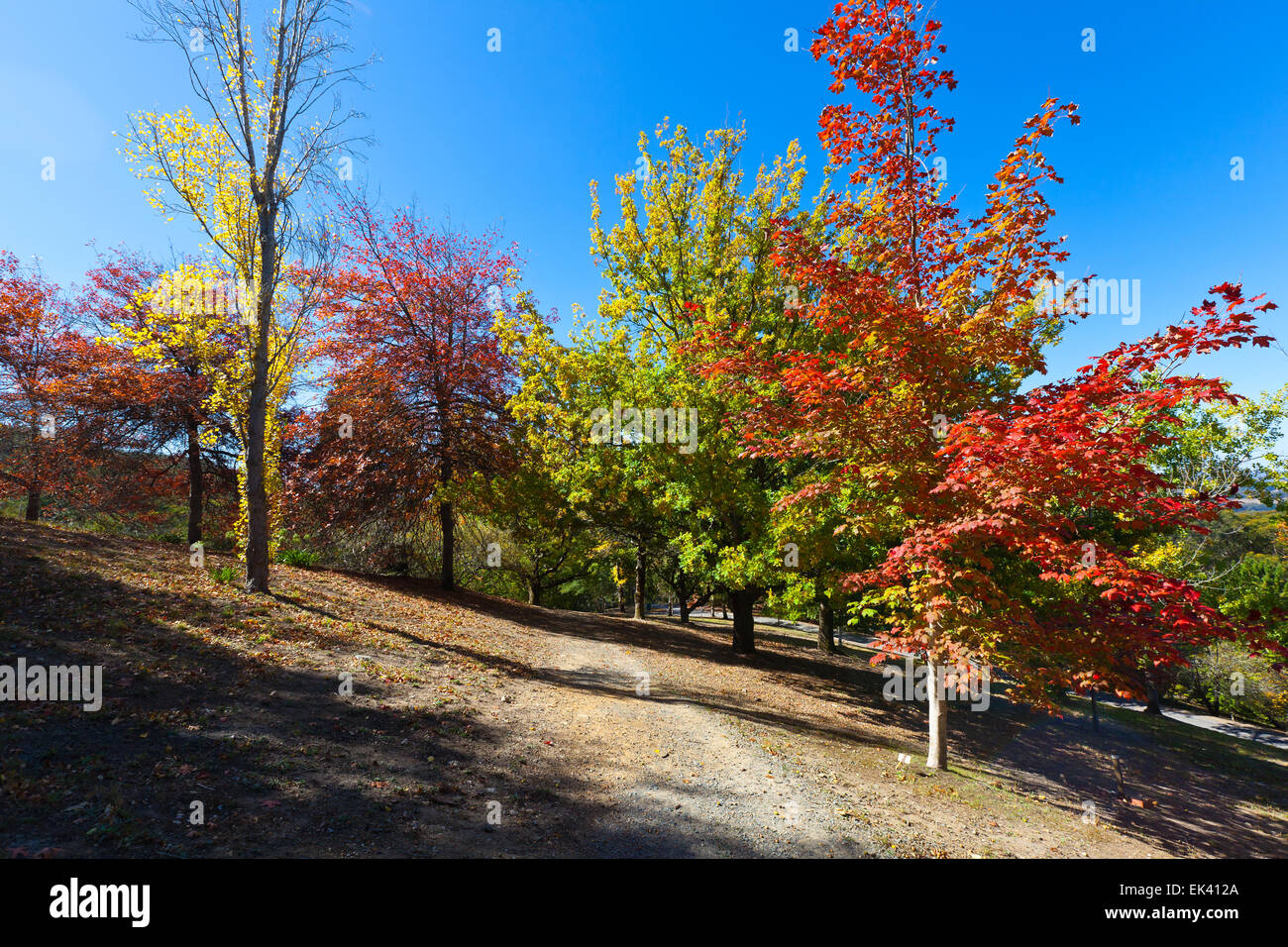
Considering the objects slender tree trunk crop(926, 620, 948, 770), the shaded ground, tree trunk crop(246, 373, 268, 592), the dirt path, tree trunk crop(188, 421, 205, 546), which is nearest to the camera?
the shaded ground

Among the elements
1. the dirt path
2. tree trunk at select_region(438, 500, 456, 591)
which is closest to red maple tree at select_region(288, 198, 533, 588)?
tree trunk at select_region(438, 500, 456, 591)

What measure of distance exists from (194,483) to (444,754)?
51.7ft

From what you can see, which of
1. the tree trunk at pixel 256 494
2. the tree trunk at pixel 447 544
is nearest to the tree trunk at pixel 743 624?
the tree trunk at pixel 447 544

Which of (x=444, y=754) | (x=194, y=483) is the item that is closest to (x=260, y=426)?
(x=444, y=754)

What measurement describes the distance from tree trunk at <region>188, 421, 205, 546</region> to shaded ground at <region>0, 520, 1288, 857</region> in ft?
12.4

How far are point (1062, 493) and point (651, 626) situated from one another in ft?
52.5

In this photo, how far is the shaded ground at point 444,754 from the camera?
407cm

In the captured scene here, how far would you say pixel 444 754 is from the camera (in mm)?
5727

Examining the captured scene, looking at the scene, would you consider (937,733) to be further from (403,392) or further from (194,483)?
(194,483)

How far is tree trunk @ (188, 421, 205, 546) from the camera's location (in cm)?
1516

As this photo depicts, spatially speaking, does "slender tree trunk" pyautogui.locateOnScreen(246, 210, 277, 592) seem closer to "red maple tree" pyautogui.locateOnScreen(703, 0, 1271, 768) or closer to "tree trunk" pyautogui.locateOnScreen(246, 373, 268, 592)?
"tree trunk" pyautogui.locateOnScreen(246, 373, 268, 592)
